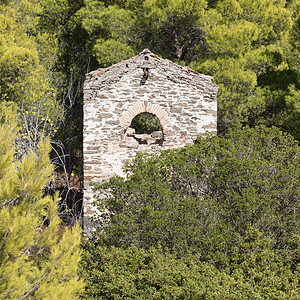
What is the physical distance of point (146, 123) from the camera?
38.9 ft

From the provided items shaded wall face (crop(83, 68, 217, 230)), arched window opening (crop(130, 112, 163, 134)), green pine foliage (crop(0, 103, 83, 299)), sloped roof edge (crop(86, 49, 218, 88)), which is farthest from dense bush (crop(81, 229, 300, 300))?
arched window opening (crop(130, 112, 163, 134))

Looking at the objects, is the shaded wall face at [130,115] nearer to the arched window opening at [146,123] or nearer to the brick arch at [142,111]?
the brick arch at [142,111]

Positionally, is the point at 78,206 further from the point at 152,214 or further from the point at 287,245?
the point at 287,245

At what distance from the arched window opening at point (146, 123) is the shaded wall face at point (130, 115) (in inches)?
121

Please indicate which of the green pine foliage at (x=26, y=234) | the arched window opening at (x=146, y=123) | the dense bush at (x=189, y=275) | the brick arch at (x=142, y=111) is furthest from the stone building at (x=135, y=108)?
the green pine foliage at (x=26, y=234)

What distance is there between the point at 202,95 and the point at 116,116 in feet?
6.77

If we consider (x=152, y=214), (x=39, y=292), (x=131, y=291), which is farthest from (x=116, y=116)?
(x=39, y=292)

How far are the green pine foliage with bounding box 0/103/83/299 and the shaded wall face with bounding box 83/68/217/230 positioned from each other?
412 centimetres

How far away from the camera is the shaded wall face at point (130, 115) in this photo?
8.51 metres

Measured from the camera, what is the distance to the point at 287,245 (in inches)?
239

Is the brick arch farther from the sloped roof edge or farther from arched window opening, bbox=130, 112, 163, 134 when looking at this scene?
arched window opening, bbox=130, 112, 163, 134

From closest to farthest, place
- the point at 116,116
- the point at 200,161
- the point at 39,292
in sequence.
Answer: the point at 39,292
the point at 200,161
the point at 116,116

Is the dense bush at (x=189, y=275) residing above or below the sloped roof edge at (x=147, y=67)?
below

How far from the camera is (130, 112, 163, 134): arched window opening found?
1189 cm
